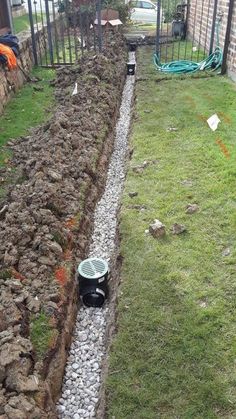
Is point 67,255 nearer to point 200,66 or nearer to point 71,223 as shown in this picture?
point 71,223

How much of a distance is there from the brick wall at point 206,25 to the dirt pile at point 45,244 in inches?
166

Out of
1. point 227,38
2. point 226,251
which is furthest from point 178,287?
point 227,38

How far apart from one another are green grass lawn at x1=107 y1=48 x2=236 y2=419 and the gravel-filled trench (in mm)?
208

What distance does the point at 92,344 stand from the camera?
3.57m

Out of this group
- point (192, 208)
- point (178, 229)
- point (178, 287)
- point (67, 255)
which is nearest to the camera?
point (178, 287)

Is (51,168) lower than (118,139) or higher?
higher

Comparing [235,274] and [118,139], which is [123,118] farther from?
[235,274]

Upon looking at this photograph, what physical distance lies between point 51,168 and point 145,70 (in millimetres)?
6524

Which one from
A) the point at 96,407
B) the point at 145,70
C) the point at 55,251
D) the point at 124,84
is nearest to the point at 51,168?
the point at 55,251

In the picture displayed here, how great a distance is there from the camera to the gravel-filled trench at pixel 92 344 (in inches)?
121

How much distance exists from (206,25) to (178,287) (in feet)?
34.0

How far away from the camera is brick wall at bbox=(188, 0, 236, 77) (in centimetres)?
967

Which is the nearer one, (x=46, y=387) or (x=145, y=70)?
(x=46, y=387)

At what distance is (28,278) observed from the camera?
3.62 metres
